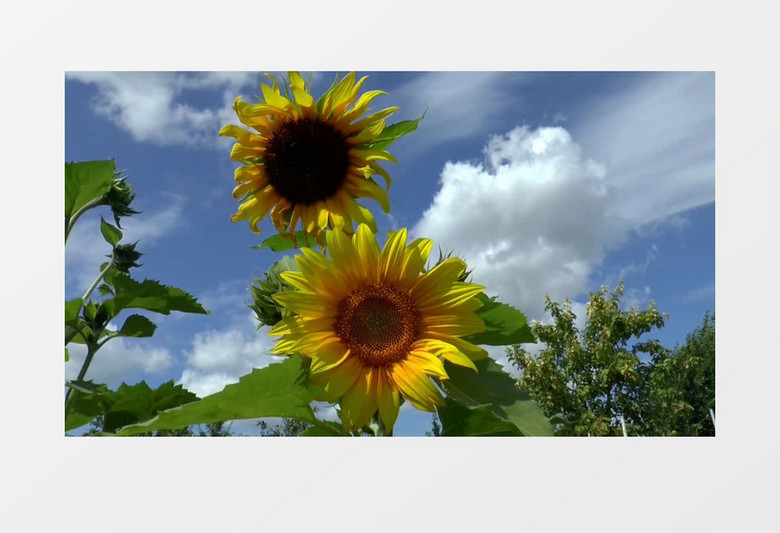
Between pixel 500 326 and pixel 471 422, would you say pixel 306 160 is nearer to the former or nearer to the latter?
pixel 500 326

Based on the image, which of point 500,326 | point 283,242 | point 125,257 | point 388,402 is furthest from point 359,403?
point 125,257

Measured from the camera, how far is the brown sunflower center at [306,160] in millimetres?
1535

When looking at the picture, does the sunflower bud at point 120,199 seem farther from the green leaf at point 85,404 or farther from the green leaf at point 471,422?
the green leaf at point 471,422

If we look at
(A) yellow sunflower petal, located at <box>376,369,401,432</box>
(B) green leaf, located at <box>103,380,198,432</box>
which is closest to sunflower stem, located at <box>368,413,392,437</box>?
(A) yellow sunflower petal, located at <box>376,369,401,432</box>

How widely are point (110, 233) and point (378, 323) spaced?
0.91m

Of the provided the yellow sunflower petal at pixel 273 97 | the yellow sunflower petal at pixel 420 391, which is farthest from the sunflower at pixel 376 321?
the yellow sunflower petal at pixel 273 97

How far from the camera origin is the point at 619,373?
1214 centimetres

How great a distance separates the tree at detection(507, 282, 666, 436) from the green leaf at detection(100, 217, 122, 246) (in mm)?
10052

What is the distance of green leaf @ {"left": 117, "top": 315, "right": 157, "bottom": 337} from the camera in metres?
1.82

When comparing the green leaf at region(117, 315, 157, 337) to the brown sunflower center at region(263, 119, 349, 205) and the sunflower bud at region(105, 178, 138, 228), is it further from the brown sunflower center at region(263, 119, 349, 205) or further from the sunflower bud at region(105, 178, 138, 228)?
the brown sunflower center at region(263, 119, 349, 205)

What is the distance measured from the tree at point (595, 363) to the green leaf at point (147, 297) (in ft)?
33.0

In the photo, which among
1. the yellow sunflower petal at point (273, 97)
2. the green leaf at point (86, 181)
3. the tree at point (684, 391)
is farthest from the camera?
the tree at point (684, 391)
